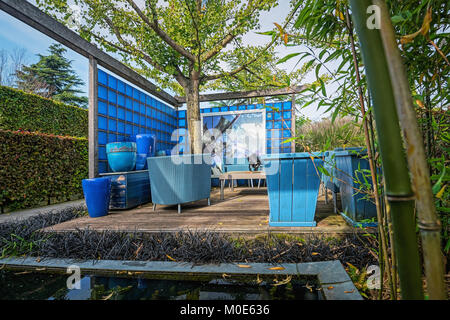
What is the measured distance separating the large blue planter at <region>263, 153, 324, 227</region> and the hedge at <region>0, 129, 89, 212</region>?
4.44m

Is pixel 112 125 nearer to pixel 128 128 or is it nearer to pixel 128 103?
pixel 128 128

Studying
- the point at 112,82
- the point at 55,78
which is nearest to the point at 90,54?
the point at 112,82

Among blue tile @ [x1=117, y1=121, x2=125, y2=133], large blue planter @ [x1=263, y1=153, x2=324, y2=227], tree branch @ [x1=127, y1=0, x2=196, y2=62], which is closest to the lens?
large blue planter @ [x1=263, y1=153, x2=324, y2=227]

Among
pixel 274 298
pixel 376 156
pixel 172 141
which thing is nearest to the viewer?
pixel 376 156

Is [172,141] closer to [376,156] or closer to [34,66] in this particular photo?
[376,156]

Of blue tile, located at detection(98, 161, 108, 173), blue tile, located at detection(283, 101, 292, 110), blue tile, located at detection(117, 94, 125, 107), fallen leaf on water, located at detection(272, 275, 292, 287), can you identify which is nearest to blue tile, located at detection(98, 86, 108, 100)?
blue tile, located at detection(117, 94, 125, 107)

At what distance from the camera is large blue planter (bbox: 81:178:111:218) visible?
3001 millimetres

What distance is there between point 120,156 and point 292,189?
2693mm

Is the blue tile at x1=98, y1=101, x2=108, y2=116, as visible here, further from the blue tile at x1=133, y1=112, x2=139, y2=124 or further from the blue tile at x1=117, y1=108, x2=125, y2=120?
the blue tile at x1=133, y1=112, x2=139, y2=124

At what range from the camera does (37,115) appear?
262 inches

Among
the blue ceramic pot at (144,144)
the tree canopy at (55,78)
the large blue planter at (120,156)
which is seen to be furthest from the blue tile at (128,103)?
the tree canopy at (55,78)
